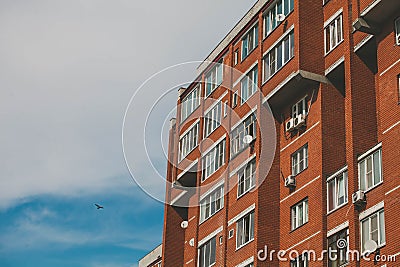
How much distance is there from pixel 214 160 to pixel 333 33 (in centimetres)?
1061

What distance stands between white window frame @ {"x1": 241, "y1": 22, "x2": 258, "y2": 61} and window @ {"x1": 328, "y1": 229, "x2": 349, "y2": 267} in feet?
42.1

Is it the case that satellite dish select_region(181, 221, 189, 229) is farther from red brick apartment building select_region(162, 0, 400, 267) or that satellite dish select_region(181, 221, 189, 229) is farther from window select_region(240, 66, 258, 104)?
window select_region(240, 66, 258, 104)

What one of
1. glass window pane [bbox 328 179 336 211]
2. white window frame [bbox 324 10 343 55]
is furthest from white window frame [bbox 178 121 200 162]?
glass window pane [bbox 328 179 336 211]

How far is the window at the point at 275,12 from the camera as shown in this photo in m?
38.9

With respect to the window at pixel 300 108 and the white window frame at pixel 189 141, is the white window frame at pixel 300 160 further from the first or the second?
the white window frame at pixel 189 141

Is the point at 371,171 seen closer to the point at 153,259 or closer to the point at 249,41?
the point at 249,41

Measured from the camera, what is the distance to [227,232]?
131ft

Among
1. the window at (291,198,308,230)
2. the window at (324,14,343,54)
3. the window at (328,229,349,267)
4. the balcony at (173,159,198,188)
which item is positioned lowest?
the window at (328,229,349,267)

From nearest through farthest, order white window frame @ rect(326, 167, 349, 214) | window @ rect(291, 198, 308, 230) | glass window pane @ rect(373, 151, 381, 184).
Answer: glass window pane @ rect(373, 151, 381, 184) → white window frame @ rect(326, 167, 349, 214) → window @ rect(291, 198, 308, 230)

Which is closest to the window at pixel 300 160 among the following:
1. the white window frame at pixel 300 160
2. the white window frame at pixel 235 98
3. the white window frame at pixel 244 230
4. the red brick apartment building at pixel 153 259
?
the white window frame at pixel 300 160

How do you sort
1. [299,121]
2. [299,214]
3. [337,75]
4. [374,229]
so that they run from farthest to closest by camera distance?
[299,121] → [337,75] → [299,214] → [374,229]

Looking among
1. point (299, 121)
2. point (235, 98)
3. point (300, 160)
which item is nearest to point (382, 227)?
point (300, 160)

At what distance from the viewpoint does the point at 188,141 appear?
48281 mm

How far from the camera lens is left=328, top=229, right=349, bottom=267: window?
31266 mm
